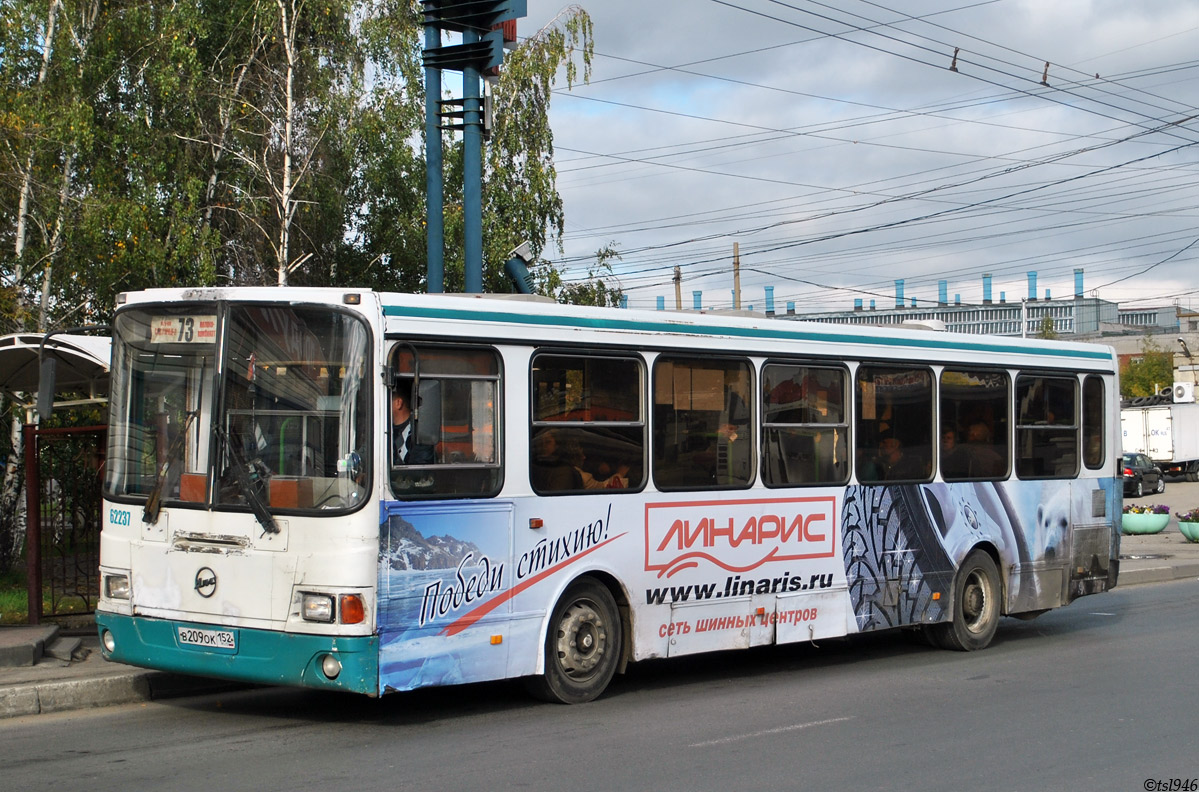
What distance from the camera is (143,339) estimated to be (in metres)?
8.66

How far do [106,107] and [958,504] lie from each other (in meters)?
16.4

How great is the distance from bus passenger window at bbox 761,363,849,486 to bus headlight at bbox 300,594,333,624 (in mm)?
3964

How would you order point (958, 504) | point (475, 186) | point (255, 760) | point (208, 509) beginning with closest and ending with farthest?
point (255, 760), point (208, 509), point (958, 504), point (475, 186)

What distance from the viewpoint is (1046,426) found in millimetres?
13008

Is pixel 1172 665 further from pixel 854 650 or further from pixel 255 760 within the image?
pixel 255 760

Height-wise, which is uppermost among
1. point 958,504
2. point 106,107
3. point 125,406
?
point 106,107

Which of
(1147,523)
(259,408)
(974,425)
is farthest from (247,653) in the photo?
(1147,523)

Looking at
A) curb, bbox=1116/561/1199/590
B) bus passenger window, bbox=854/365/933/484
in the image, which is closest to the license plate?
bus passenger window, bbox=854/365/933/484

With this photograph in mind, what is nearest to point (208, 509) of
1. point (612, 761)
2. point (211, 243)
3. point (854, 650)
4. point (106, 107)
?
point (612, 761)

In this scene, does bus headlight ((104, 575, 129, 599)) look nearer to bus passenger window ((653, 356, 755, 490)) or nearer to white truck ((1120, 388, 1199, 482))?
bus passenger window ((653, 356, 755, 490))

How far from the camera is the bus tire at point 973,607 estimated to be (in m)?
12.2

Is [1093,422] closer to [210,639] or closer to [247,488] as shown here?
[247,488]

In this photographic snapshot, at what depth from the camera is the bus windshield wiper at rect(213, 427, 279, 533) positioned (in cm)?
796

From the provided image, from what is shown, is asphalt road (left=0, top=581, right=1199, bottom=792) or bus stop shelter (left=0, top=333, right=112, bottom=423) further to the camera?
bus stop shelter (left=0, top=333, right=112, bottom=423)
